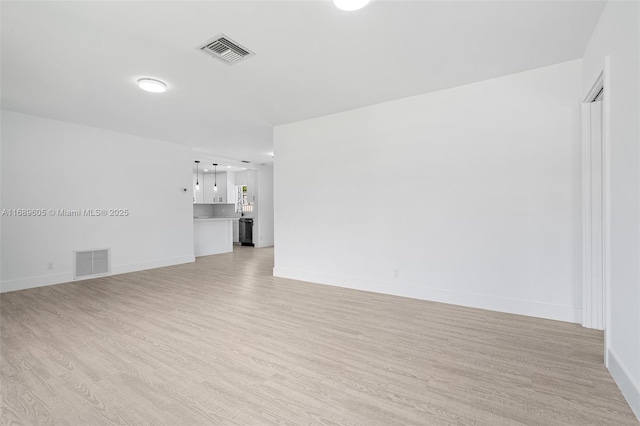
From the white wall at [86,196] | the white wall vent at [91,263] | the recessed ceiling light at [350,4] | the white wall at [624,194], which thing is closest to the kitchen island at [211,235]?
the white wall at [86,196]

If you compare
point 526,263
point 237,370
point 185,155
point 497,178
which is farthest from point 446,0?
point 185,155

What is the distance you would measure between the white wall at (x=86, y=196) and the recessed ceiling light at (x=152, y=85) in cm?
263

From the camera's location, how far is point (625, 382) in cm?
179

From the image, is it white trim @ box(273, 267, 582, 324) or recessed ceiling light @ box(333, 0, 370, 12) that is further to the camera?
white trim @ box(273, 267, 582, 324)

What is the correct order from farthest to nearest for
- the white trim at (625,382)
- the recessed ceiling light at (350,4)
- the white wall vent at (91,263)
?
the white wall vent at (91,263), the recessed ceiling light at (350,4), the white trim at (625,382)

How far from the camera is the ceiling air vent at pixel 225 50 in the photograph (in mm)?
2613

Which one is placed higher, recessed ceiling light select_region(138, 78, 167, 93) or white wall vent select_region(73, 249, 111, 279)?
recessed ceiling light select_region(138, 78, 167, 93)

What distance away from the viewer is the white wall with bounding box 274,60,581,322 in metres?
3.07

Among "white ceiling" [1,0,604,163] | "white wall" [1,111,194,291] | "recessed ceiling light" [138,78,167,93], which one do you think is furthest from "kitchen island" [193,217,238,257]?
"recessed ceiling light" [138,78,167,93]

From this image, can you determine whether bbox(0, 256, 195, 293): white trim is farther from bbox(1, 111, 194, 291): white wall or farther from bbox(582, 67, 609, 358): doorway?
bbox(582, 67, 609, 358): doorway

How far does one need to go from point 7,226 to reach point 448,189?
6.28 metres

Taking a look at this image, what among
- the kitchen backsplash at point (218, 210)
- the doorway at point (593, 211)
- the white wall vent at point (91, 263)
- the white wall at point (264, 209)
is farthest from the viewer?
the kitchen backsplash at point (218, 210)

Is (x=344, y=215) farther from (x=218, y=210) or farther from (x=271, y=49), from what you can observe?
(x=218, y=210)

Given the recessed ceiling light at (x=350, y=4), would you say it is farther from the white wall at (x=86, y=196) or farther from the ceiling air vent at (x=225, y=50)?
the white wall at (x=86, y=196)
